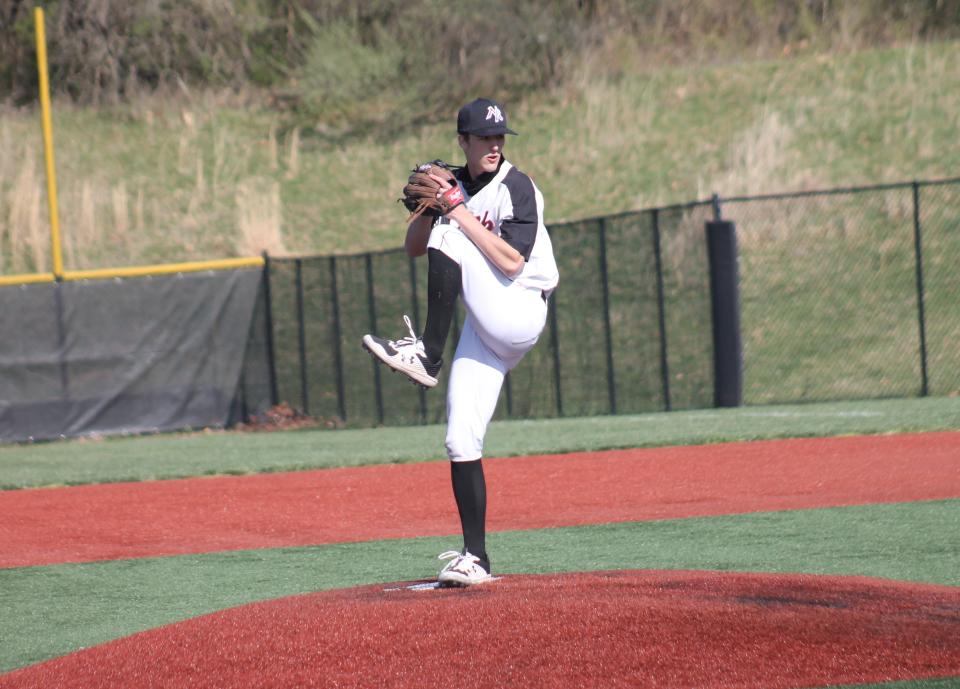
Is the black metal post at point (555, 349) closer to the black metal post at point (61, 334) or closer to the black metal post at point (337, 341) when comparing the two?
the black metal post at point (337, 341)

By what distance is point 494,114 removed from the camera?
17.3 ft

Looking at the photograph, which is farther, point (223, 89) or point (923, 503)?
point (223, 89)

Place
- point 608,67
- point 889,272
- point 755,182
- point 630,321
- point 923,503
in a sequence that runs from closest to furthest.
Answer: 1. point 923,503
2. point 630,321
3. point 889,272
4. point 755,182
5. point 608,67

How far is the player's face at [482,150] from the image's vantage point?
17.4ft

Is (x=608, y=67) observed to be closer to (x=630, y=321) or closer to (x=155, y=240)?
(x=155, y=240)

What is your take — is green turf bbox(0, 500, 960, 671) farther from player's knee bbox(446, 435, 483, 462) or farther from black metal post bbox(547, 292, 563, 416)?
black metal post bbox(547, 292, 563, 416)

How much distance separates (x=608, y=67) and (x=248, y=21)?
9.56 m

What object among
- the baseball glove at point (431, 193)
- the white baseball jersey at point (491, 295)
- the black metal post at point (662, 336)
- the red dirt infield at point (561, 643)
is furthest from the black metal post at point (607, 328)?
the red dirt infield at point (561, 643)

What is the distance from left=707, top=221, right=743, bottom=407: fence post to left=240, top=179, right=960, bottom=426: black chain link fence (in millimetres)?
225

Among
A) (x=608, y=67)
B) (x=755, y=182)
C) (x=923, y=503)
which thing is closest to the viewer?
(x=923, y=503)

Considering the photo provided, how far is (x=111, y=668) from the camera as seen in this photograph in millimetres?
4320

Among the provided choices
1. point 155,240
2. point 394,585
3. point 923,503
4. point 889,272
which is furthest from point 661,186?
point 394,585

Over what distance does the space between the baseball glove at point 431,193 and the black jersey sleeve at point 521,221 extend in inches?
8.8

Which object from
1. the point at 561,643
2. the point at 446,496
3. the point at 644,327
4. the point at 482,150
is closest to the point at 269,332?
the point at 644,327
